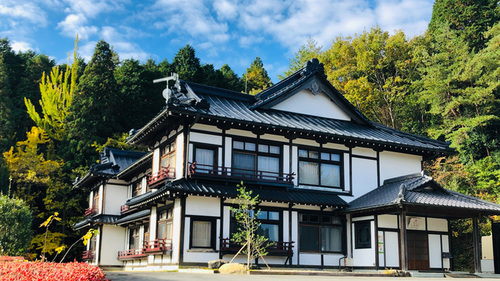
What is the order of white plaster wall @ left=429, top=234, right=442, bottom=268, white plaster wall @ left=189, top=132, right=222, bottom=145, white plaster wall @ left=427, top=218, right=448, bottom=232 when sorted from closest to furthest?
white plaster wall @ left=189, top=132, right=222, bottom=145
white plaster wall @ left=429, top=234, right=442, bottom=268
white plaster wall @ left=427, top=218, right=448, bottom=232

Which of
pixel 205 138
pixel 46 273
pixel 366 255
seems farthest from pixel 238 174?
pixel 46 273

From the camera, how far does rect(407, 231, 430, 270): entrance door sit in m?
22.9

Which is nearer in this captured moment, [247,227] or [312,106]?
[247,227]

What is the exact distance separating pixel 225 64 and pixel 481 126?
33018mm

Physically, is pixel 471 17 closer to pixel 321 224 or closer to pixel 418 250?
pixel 418 250

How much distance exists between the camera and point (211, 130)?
2166 cm

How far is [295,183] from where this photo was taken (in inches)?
912

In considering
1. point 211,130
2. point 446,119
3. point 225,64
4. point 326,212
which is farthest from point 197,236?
point 225,64

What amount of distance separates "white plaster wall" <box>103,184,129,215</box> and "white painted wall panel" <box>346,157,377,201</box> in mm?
16360

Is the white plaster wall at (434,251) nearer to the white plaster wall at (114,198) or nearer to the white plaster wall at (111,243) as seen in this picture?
the white plaster wall at (111,243)

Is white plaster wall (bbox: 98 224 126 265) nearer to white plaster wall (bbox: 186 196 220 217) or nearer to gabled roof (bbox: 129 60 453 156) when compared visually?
gabled roof (bbox: 129 60 453 156)

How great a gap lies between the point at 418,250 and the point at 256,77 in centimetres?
3730

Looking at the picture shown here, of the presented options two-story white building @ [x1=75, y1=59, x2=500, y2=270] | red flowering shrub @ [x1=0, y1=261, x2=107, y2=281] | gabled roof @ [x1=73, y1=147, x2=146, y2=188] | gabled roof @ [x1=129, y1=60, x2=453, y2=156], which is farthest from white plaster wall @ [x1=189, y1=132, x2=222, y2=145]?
gabled roof @ [x1=73, y1=147, x2=146, y2=188]

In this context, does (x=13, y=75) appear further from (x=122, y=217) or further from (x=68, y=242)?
(x=122, y=217)
